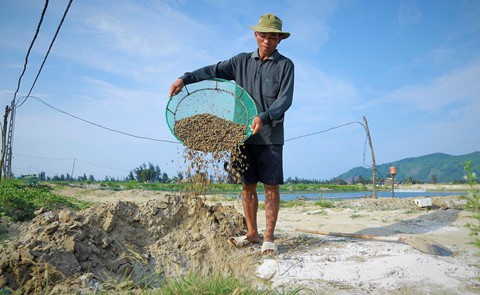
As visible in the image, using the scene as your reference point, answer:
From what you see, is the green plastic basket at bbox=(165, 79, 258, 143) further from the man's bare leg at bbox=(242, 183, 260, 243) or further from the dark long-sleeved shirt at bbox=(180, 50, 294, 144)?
the man's bare leg at bbox=(242, 183, 260, 243)

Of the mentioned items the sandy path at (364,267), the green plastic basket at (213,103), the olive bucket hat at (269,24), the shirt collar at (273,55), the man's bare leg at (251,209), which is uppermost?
the olive bucket hat at (269,24)

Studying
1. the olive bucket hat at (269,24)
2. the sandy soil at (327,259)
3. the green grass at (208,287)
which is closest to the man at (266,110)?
the olive bucket hat at (269,24)

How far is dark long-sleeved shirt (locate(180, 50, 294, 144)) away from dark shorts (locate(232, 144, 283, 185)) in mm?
75

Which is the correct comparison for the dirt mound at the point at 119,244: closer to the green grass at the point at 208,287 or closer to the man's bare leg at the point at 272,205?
the man's bare leg at the point at 272,205

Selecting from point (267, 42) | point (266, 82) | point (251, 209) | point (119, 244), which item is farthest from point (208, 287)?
point (267, 42)

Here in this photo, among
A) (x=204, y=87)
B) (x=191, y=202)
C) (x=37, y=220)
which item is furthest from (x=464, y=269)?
(x=37, y=220)

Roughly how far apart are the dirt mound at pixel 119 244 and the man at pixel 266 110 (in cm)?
34

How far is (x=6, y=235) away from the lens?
13.5 feet

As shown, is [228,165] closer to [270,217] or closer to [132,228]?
[270,217]

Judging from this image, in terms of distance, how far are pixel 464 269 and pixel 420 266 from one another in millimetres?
334

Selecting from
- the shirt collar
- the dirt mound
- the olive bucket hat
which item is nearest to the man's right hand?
the shirt collar

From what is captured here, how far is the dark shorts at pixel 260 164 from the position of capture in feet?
10.8

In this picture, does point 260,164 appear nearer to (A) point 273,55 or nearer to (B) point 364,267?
(A) point 273,55

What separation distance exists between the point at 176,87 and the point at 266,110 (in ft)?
2.87
